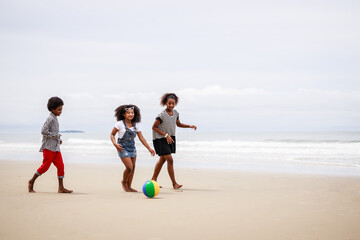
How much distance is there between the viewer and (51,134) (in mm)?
6703

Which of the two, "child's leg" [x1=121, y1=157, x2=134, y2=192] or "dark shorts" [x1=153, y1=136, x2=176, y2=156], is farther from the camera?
"dark shorts" [x1=153, y1=136, x2=176, y2=156]

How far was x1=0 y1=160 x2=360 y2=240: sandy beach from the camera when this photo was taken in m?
4.21

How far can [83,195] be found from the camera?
6.66 meters

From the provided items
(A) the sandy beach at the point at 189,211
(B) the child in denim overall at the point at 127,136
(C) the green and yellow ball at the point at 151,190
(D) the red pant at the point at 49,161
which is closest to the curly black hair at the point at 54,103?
(D) the red pant at the point at 49,161

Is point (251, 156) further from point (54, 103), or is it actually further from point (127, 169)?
point (54, 103)

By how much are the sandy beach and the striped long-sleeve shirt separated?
83cm

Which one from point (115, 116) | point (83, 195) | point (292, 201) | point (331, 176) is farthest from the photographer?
point (331, 176)

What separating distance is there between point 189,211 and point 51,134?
291 centimetres

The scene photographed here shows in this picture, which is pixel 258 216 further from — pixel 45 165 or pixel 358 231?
pixel 45 165

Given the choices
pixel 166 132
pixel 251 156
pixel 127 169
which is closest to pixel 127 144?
pixel 127 169

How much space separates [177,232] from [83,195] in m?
2.92

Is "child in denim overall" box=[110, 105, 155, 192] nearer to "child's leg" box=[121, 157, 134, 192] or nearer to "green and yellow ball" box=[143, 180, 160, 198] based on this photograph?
"child's leg" box=[121, 157, 134, 192]

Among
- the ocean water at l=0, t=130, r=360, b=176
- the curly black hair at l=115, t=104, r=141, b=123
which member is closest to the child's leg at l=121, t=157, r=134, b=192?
the curly black hair at l=115, t=104, r=141, b=123

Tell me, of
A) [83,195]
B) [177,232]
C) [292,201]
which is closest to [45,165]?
[83,195]
